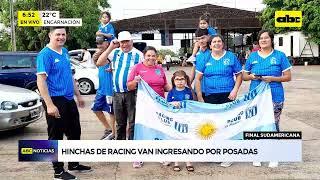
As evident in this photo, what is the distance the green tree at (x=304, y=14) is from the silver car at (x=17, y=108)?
33985 mm

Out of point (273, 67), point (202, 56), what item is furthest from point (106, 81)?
point (273, 67)

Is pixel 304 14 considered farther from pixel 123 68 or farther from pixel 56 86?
pixel 56 86

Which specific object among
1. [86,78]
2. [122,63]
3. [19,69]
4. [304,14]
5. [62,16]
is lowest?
[86,78]

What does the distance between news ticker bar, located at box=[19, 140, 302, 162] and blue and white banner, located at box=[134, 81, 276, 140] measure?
0.67 meters

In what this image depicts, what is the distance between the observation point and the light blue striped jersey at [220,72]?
253 inches

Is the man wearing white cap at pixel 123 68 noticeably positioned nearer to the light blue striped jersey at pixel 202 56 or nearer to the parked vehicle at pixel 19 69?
the light blue striped jersey at pixel 202 56

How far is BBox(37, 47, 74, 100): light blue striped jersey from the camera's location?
18.4 feet

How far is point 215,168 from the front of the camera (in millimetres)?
6566

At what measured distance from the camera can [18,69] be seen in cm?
1382

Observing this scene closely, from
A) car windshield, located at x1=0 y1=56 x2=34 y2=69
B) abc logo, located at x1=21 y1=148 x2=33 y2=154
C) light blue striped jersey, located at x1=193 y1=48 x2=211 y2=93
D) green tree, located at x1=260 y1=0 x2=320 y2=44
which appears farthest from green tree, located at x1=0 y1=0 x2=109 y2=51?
abc logo, located at x1=21 y1=148 x2=33 y2=154

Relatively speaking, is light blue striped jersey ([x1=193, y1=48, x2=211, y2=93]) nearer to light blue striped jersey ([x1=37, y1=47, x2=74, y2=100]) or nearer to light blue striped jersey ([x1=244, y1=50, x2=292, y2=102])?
light blue striped jersey ([x1=244, y1=50, x2=292, y2=102])

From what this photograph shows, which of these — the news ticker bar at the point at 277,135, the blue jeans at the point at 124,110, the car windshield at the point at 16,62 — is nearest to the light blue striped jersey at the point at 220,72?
the blue jeans at the point at 124,110

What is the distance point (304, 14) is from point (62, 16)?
69.5 feet

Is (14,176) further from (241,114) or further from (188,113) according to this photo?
(241,114)
